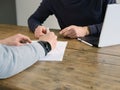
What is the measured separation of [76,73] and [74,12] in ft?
2.87

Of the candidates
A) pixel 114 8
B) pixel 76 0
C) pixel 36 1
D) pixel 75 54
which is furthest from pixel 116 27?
pixel 36 1

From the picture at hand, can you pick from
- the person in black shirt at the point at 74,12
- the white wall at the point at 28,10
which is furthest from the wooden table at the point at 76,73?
the white wall at the point at 28,10

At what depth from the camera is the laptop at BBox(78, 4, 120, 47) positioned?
1.25 m

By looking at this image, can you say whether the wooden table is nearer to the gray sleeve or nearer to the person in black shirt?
the gray sleeve

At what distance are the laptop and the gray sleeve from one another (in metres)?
0.36

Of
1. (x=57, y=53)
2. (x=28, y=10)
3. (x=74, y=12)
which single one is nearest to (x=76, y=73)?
(x=57, y=53)

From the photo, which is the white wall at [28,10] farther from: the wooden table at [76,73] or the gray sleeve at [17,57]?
the gray sleeve at [17,57]

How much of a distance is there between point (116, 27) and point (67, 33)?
33 cm

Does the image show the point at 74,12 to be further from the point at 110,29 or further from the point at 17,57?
the point at 17,57

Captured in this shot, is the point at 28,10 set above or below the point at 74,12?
below

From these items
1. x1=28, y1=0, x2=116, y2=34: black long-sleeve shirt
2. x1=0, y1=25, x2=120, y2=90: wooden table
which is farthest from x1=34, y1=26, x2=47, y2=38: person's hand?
x1=0, y1=25, x2=120, y2=90: wooden table

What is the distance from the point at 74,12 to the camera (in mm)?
1820

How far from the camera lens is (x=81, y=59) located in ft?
3.88

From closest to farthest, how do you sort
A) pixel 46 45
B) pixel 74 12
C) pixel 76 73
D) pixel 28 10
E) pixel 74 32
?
pixel 76 73, pixel 46 45, pixel 74 32, pixel 74 12, pixel 28 10
